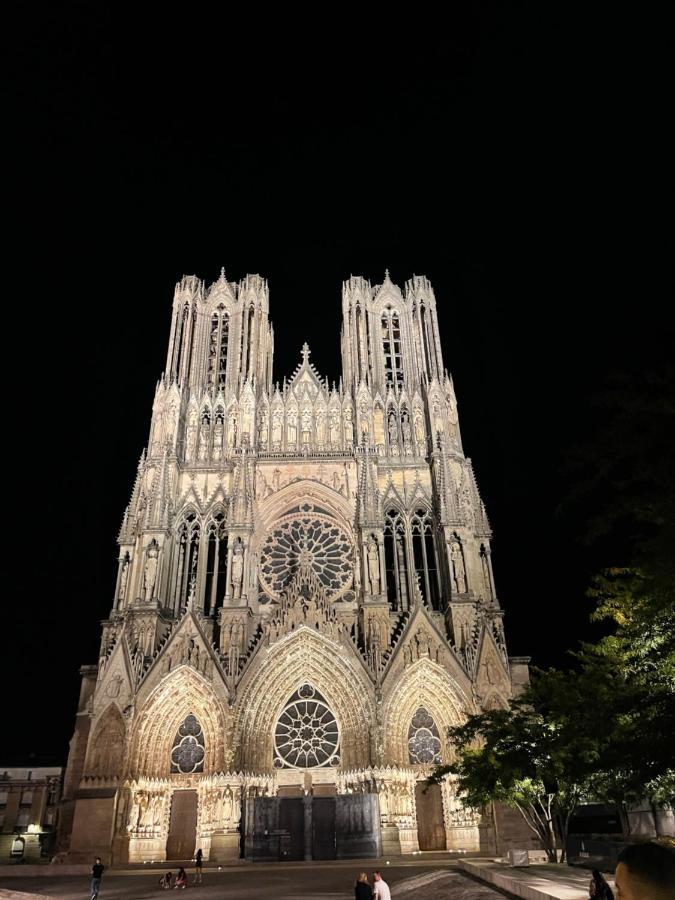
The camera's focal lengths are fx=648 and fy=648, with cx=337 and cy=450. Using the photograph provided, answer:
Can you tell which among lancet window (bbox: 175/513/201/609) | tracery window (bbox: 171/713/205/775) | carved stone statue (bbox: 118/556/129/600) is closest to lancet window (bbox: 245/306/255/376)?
lancet window (bbox: 175/513/201/609)

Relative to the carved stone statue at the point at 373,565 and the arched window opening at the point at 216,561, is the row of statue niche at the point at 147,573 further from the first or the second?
the carved stone statue at the point at 373,565

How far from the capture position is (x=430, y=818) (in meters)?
26.5

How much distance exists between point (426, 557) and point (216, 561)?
10.5 meters

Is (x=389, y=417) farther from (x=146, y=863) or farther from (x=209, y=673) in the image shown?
(x=146, y=863)

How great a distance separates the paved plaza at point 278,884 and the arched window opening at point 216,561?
1253 cm

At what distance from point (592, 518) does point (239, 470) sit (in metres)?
24.9

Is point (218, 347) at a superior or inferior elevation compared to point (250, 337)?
inferior

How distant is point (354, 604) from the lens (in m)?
31.1

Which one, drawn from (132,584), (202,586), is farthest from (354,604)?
(132,584)

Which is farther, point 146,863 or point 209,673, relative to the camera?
point 209,673

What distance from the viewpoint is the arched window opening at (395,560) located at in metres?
31.3

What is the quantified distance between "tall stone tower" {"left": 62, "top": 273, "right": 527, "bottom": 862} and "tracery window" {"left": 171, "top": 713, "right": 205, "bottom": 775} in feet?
0.19

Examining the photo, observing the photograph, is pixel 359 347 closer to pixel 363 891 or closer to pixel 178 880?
pixel 178 880

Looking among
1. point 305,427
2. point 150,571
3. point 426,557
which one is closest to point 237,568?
point 150,571
